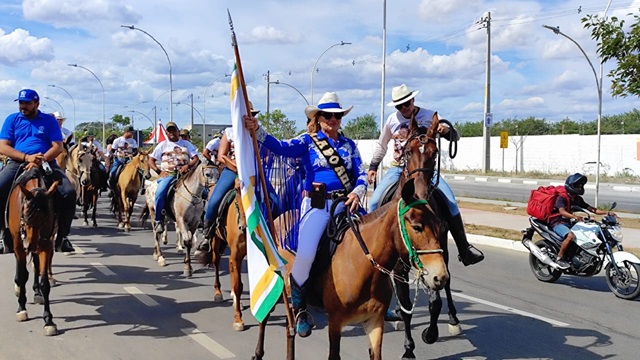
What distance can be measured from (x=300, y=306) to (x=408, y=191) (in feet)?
5.22

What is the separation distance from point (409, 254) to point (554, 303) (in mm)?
5119

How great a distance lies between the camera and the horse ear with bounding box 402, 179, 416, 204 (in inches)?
167

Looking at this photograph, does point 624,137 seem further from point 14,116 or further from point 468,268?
point 14,116

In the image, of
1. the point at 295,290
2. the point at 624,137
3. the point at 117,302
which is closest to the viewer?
the point at 295,290

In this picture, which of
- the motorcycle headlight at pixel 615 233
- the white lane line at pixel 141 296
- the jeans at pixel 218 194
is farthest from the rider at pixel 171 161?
the motorcycle headlight at pixel 615 233

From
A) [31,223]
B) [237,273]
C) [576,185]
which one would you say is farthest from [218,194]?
[576,185]

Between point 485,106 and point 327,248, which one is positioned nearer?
point 327,248

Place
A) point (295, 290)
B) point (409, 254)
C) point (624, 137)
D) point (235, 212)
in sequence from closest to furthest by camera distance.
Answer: point (409, 254) < point (295, 290) < point (235, 212) < point (624, 137)

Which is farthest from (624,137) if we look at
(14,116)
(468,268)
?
(14,116)

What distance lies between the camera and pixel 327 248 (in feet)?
16.6

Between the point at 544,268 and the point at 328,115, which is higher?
the point at 328,115

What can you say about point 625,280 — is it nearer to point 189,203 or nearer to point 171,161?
point 189,203

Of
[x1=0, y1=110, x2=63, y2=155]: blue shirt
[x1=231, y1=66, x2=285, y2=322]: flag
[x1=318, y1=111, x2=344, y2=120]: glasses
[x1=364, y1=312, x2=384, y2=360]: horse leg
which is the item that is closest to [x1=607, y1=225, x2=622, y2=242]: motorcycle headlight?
[x1=318, y1=111, x2=344, y2=120]: glasses

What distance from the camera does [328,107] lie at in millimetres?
5488
